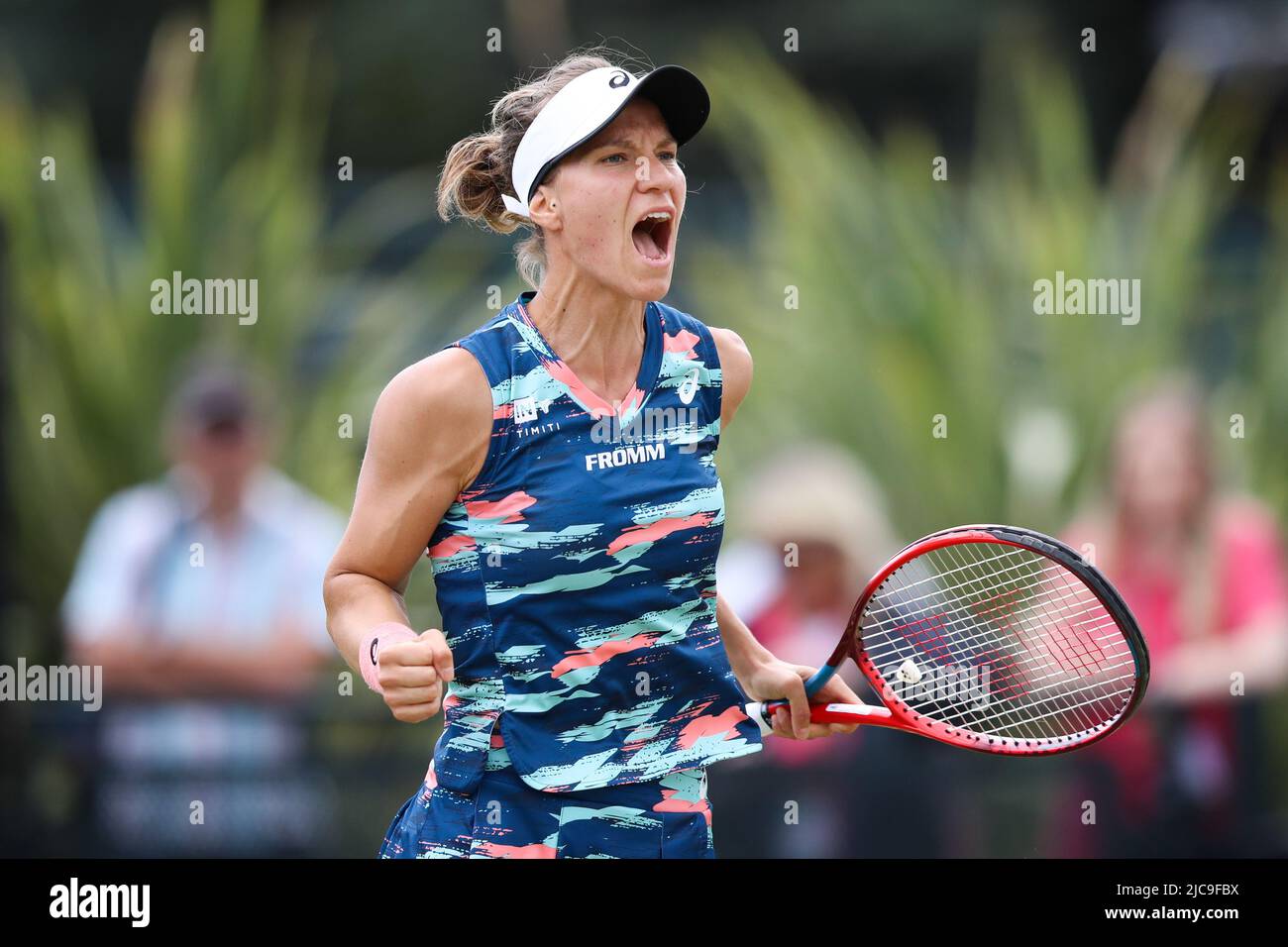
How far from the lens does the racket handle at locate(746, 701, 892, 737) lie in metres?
2.50

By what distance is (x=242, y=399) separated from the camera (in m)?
5.09

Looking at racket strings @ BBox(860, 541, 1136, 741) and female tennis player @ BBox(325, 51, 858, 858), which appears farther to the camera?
racket strings @ BBox(860, 541, 1136, 741)

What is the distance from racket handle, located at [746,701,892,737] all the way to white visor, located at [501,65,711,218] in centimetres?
83

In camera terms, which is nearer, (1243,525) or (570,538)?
(570,538)

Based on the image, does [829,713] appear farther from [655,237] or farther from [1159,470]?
[1159,470]

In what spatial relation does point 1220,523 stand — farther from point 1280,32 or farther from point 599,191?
point 599,191

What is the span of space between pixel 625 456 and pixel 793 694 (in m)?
0.47

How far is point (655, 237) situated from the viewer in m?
2.44

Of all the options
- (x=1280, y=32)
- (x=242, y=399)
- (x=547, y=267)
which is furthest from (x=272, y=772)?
(x=1280, y=32)

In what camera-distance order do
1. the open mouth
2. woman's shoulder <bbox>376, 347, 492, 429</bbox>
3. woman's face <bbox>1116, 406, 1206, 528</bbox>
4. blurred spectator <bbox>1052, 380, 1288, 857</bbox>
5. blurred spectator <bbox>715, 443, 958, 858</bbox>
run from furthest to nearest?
woman's face <bbox>1116, 406, 1206, 528</bbox> → blurred spectator <bbox>1052, 380, 1288, 857</bbox> → blurred spectator <bbox>715, 443, 958, 858</bbox> → the open mouth → woman's shoulder <bbox>376, 347, 492, 429</bbox>

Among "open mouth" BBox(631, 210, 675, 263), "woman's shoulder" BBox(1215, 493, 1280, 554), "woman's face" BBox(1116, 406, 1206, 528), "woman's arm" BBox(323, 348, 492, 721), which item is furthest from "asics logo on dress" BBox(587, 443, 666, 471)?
"woman's shoulder" BBox(1215, 493, 1280, 554)

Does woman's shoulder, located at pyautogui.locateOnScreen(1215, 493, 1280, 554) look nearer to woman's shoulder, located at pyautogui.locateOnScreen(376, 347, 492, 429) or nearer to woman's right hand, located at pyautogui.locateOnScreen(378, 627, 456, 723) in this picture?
woman's shoulder, located at pyautogui.locateOnScreen(376, 347, 492, 429)

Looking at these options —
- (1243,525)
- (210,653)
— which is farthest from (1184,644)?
(210,653)

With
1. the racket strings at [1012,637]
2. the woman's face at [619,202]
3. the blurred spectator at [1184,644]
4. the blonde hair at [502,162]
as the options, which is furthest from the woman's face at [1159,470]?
the woman's face at [619,202]
